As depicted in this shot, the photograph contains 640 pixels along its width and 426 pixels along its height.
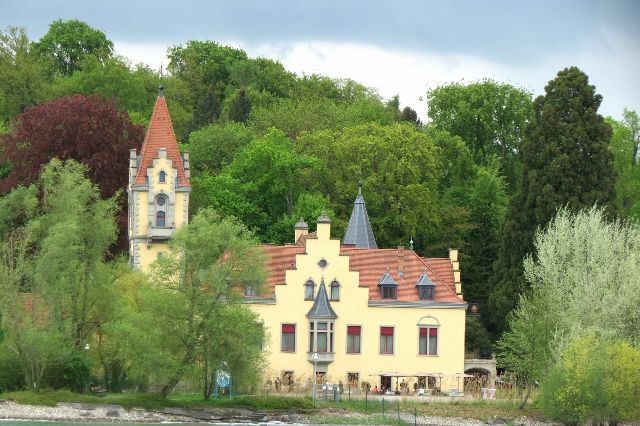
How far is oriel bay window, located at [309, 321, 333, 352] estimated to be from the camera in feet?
292

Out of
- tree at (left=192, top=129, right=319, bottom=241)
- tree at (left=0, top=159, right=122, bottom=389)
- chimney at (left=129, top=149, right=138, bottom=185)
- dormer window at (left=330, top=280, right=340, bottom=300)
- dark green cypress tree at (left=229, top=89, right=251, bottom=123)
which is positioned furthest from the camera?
dark green cypress tree at (left=229, top=89, right=251, bottom=123)

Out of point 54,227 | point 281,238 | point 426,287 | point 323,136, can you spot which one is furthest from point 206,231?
point 323,136

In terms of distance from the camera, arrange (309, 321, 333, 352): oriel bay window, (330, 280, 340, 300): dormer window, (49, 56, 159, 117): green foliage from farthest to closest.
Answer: (49, 56, 159, 117): green foliage, (330, 280, 340, 300): dormer window, (309, 321, 333, 352): oriel bay window

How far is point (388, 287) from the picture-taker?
89938 millimetres

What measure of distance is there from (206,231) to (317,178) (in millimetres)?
26633

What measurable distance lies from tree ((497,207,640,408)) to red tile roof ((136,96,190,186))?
679 inches

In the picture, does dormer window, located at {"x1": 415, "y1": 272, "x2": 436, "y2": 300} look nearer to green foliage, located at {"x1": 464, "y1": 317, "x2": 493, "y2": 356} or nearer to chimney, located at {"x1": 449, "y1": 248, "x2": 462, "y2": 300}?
chimney, located at {"x1": 449, "y1": 248, "x2": 462, "y2": 300}

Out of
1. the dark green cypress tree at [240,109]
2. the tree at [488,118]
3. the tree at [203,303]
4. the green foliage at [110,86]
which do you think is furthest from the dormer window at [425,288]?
the dark green cypress tree at [240,109]

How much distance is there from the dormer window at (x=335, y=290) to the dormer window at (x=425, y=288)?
140 inches

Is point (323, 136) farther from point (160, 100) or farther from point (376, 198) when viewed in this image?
point (160, 100)

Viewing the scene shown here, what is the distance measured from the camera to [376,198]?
104875 mm

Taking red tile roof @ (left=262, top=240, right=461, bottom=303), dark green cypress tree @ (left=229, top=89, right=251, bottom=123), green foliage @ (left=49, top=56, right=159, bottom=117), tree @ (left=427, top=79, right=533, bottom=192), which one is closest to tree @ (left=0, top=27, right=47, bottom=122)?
green foliage @ (left=49, top=56, right=159, bottom=117)

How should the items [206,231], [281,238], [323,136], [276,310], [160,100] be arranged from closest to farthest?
[206,231]
[276,310]
[160,100]
[281,238]
[323,136]

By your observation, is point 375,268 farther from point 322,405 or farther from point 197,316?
point 197,316
